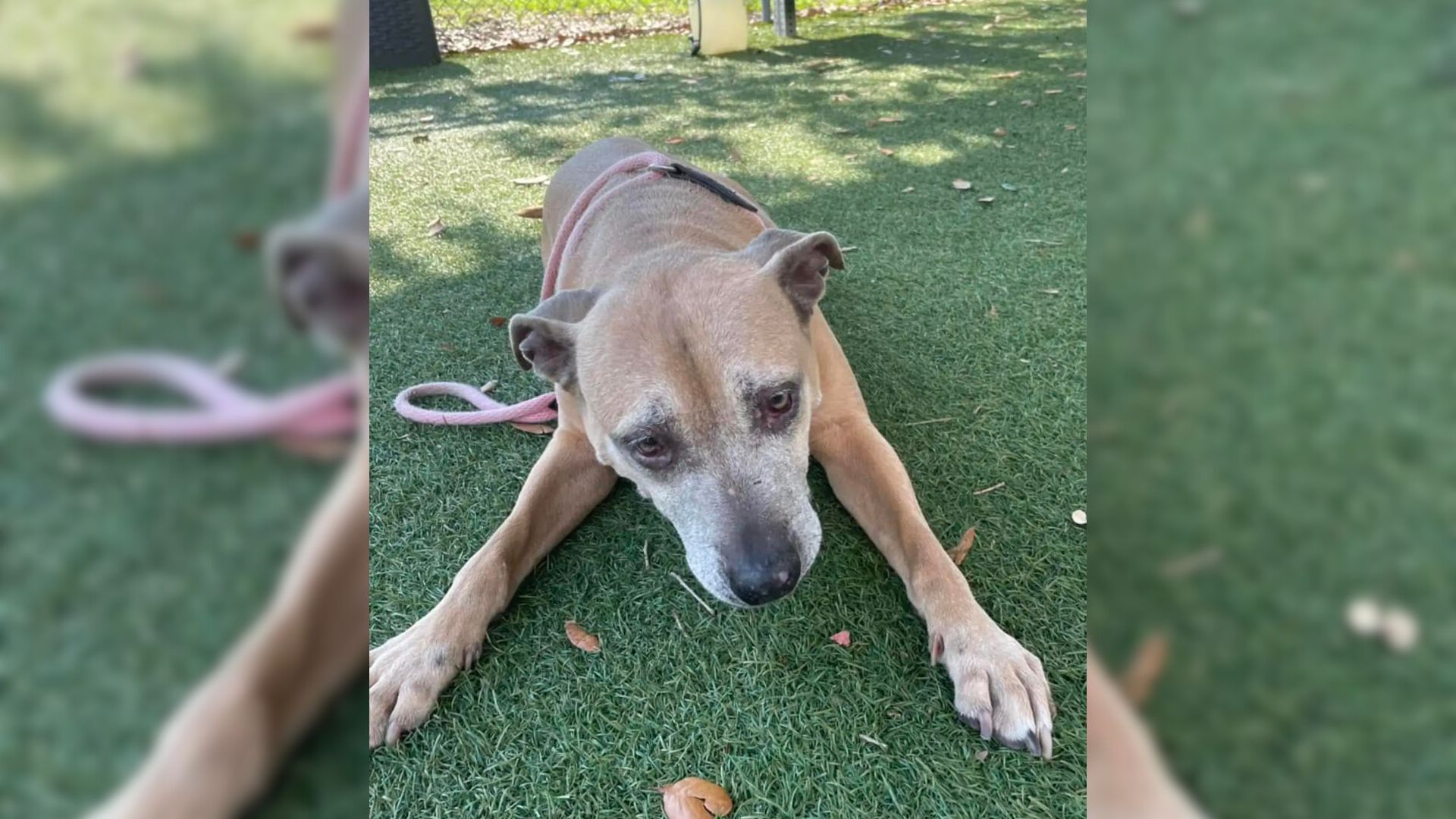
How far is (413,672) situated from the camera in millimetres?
2320

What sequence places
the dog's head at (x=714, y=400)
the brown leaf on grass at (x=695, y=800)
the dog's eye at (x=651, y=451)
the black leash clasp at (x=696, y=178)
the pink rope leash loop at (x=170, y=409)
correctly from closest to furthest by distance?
the pink rope leash loop at (x=170, y=409), the brown leaf on grass at (x=695, y=800), the dog's head at (x=714, y=400), the dog's eye at (x=651, y=451), the black leash clasp at (x=696, y=178)

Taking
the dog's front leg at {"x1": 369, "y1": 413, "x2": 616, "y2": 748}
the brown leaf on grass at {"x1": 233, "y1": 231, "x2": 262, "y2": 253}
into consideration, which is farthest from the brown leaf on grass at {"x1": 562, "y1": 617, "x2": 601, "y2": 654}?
the brown leaf on grass at {"x1": 233, "y1": 231, "x2": 262, "y2": 253}

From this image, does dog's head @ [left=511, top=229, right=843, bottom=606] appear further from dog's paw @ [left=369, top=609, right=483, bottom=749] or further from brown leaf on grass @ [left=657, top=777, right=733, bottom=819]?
dog's paw @ [left=369, top=609, right=483, bottom=749]

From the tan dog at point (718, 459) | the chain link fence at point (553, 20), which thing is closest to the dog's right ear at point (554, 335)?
the tan dog at point (718, 459)

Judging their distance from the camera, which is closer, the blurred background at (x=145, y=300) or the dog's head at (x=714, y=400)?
the blurred background at (x=145, y=300)

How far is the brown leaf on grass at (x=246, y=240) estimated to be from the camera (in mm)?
416

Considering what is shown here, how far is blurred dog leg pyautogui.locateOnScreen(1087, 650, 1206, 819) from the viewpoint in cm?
51

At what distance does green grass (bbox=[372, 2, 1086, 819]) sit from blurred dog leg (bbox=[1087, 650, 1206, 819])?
0.41 m

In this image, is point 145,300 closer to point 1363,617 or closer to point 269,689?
point 269,689

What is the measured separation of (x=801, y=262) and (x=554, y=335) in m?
0.87

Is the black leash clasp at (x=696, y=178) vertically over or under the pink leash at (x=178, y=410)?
under

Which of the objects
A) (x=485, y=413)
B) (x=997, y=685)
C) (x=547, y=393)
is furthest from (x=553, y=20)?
(x=997, y=685)

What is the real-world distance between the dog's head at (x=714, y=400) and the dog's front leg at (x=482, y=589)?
286 mm

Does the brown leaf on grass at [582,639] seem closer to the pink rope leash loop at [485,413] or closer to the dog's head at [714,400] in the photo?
the dog's head at [714,400]
